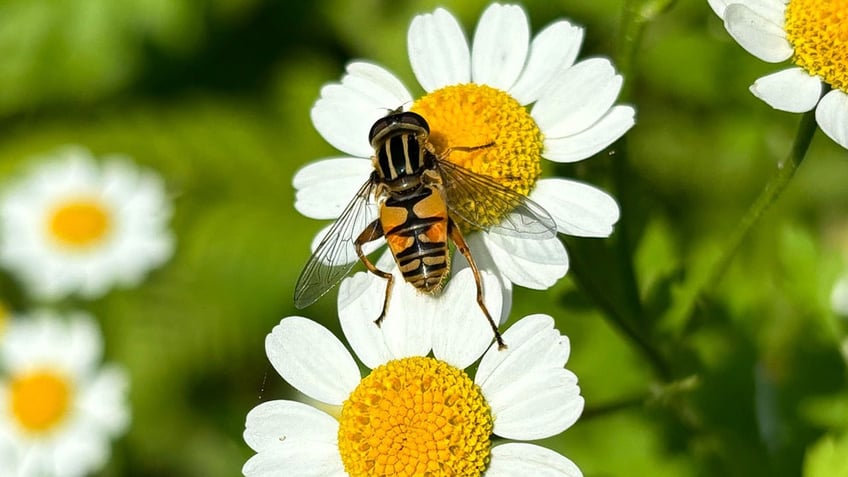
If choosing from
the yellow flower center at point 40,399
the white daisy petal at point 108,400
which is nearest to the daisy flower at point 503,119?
the white daisy petal at point 108,400

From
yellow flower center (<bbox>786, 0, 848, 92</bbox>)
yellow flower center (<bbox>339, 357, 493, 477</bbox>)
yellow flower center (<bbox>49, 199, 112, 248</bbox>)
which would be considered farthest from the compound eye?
yellow flower center (<bbox>49, 199, 112, 248</bbox>)

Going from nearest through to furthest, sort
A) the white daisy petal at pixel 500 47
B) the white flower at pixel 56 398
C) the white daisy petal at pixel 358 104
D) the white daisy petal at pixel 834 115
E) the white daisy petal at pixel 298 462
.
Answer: the white daisy petal at pixel 834 115 → the white daisy petal at pixel 298 462 → the white daisy petal at pixel 500 47 → the white daisy petal at pixel 358 104 → the white flower at pixel 56 398

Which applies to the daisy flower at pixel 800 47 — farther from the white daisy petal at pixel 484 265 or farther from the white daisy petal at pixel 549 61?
the white daisy petal at pixel 484 265

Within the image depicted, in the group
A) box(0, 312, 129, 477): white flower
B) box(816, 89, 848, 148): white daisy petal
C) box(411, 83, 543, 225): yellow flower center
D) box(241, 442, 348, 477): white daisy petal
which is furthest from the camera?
box(0, 312, 129, 477): white flower

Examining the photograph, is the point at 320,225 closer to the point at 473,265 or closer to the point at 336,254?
the point at 336,254

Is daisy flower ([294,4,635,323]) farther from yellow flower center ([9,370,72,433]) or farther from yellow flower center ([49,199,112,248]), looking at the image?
yellow flower center ([49,199,112,248])

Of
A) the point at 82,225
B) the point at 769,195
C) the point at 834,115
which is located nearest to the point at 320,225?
the point at 82,225
